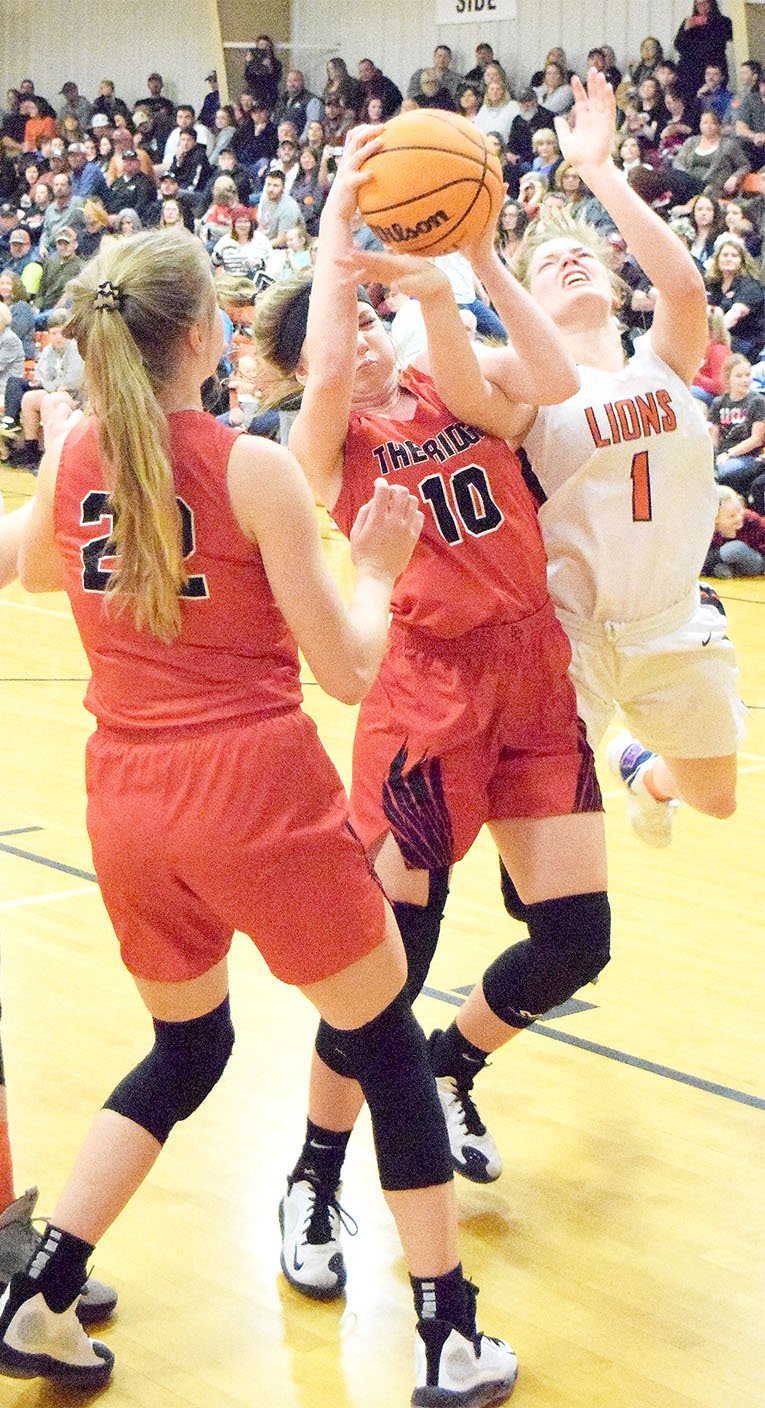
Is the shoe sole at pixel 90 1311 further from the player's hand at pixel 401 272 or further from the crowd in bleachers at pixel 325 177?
the crowd in bleachers at pixel 325 177

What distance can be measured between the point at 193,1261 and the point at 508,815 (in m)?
0.95

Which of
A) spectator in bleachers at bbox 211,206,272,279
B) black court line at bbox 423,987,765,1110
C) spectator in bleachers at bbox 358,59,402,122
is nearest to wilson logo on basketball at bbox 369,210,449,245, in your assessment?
black court line at bbox 423,987,765,1110

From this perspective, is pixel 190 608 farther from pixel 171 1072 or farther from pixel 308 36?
pixel 308 36

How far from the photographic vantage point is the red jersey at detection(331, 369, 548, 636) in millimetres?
3002

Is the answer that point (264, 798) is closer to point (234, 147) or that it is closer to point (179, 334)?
point (179, 334)

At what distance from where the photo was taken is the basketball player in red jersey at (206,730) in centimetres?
230

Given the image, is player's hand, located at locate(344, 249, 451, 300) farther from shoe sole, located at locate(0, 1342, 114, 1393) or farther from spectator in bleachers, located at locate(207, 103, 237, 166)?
spectator in bleachers, located at locate(207, 103, 237, 166)

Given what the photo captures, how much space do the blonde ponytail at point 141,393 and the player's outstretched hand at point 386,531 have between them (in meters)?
0.31

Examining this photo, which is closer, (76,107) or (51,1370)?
(51,1370)

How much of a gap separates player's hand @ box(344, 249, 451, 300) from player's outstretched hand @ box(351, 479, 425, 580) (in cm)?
45

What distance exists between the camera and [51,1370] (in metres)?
2.57

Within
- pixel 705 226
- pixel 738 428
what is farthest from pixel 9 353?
pixel 738 428

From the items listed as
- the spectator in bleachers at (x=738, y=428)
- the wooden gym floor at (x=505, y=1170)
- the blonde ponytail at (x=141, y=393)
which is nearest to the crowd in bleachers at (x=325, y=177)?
the spectator in bleachers at (x=738, y=428)

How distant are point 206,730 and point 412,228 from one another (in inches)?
38.2
